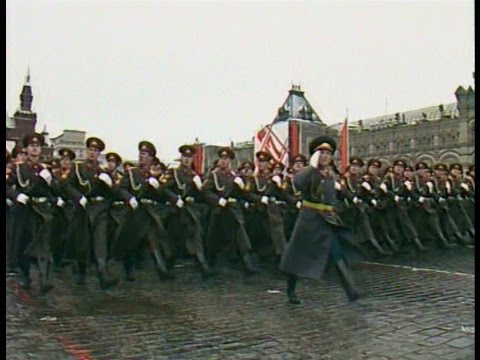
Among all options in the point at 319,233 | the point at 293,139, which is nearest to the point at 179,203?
the point at 319,233

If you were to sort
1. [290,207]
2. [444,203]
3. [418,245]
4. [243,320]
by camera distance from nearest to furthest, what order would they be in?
[243,320]
[290,207]
[418,245]
[444,203]

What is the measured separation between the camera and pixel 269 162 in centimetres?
Answer: 873

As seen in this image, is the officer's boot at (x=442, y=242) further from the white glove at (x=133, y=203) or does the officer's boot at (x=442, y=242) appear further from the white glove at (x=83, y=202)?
the white glove at (x=83, y=202)

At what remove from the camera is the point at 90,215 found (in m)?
6.83

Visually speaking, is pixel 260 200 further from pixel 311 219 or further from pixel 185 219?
pixel 311 219

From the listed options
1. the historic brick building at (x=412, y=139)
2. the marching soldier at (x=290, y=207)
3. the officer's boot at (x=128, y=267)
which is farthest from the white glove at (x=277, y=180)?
the historic brick building at (x=412, y=139)

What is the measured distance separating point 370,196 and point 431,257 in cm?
144

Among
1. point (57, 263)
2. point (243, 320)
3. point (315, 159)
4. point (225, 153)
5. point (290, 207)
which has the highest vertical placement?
point (225, 153)

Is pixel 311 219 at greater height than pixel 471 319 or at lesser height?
greater

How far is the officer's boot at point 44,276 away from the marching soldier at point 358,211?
184 inches

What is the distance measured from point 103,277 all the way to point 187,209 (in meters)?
1.51

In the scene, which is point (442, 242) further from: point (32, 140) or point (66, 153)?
point (32, 140)

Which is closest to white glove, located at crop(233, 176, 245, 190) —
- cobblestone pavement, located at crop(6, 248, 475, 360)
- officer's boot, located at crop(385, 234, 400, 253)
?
cobblestone pavement, located at crop(6, 248, 475, 360)
